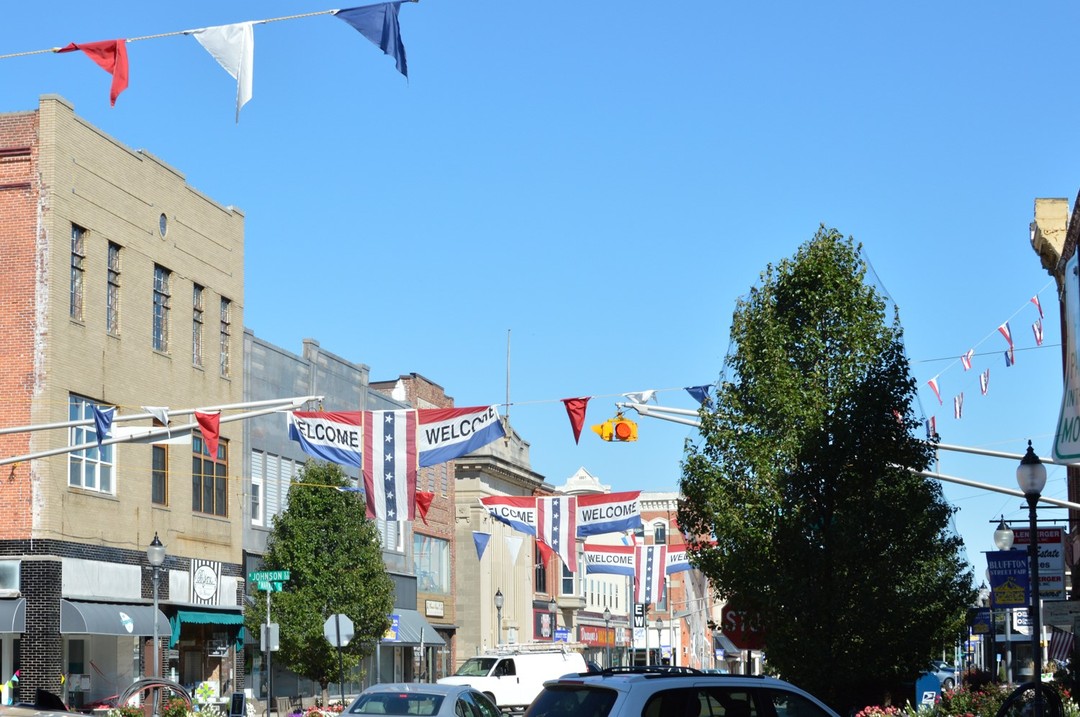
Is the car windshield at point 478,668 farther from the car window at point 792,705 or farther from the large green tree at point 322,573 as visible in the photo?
the car window at point 792,705

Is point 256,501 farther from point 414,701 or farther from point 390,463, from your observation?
point 414,701

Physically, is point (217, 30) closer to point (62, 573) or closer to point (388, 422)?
point (388, 422)

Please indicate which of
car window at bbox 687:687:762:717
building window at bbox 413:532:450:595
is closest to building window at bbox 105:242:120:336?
building window at bbox 413:532:450:595

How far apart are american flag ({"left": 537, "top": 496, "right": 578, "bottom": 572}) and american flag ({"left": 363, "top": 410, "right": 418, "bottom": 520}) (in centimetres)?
1110

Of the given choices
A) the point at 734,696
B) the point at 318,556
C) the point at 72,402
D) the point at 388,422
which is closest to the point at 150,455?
the point at 72,402

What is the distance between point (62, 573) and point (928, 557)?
63.9 feet

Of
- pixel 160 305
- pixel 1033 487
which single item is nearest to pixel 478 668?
pixel 160 305

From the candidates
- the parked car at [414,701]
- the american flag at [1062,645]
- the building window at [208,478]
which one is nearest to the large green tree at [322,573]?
the building window at [208,478]

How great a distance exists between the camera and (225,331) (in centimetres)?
4475

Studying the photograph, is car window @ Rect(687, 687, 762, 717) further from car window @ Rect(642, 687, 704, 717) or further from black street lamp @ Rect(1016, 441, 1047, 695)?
black street lamp @ Rect(1016, 441, 1047, 695)

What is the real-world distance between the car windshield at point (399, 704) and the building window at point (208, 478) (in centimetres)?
2117

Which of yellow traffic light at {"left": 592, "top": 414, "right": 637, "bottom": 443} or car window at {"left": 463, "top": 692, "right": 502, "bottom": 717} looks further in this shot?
yellow traffic light at {"left": 592, "top": 414, "right": 637, "bottom": 443}

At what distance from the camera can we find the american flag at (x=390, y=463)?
3059cm

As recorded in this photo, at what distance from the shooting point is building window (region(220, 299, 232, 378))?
146 ft
